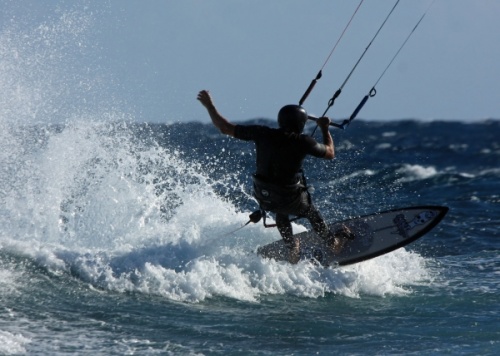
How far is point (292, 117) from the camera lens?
27.3 ft

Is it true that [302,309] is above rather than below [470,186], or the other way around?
below

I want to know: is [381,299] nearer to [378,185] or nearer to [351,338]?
[351,338]

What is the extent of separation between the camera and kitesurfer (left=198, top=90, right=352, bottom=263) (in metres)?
8.33

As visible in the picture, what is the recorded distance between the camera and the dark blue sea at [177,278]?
7348 millimetres

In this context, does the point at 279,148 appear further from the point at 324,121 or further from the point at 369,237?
the point at 369,237

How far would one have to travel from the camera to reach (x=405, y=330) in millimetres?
7809

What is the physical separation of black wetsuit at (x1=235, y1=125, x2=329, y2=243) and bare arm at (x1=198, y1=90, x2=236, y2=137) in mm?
78

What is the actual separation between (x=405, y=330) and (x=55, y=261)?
3.88 m

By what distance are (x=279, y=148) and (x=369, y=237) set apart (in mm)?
2156

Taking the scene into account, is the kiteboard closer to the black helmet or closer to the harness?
the harness

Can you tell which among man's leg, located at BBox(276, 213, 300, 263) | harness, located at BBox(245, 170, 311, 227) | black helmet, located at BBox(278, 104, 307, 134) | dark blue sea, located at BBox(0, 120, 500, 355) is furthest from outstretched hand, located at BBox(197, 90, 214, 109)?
dark blue sea, located at BBox(0, 120, 500, 355)

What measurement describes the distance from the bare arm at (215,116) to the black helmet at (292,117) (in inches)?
19.6

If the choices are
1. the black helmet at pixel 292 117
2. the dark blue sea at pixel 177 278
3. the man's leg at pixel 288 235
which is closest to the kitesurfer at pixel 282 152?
the black helmet at pixel 292 117

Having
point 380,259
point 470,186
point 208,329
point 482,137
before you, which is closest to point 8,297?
point 208,329
